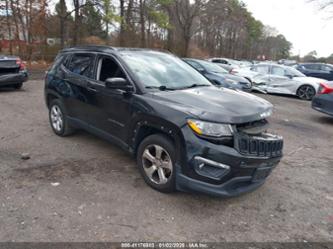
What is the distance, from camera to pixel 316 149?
5.40 meters

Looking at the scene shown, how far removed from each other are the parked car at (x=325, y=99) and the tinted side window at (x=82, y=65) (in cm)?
622

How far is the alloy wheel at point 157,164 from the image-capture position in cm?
329

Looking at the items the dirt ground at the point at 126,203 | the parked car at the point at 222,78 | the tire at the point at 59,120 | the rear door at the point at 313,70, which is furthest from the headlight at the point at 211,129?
the rear door at the point at 313,70

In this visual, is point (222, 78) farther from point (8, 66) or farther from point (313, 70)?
point (313, 70)

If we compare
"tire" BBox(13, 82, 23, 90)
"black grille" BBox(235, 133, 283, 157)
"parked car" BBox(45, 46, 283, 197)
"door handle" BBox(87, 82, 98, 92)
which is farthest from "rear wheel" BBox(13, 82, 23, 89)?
"black grille" BBox(235, 133, 283, 157)

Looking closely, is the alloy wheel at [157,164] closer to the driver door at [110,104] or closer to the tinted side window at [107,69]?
the driver door at [110,104]

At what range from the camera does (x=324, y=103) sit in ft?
24.2

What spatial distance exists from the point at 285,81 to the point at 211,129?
10.7m

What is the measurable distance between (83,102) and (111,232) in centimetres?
245

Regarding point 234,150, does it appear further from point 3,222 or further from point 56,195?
point 3,222

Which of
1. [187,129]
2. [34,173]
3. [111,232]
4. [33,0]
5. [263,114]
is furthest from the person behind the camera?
[33,0]

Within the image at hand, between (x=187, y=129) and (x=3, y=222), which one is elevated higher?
(x=187, y=129)

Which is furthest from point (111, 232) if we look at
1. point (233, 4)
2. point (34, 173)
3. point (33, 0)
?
point (233, 4)

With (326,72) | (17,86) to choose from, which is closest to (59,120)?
(17,86)
